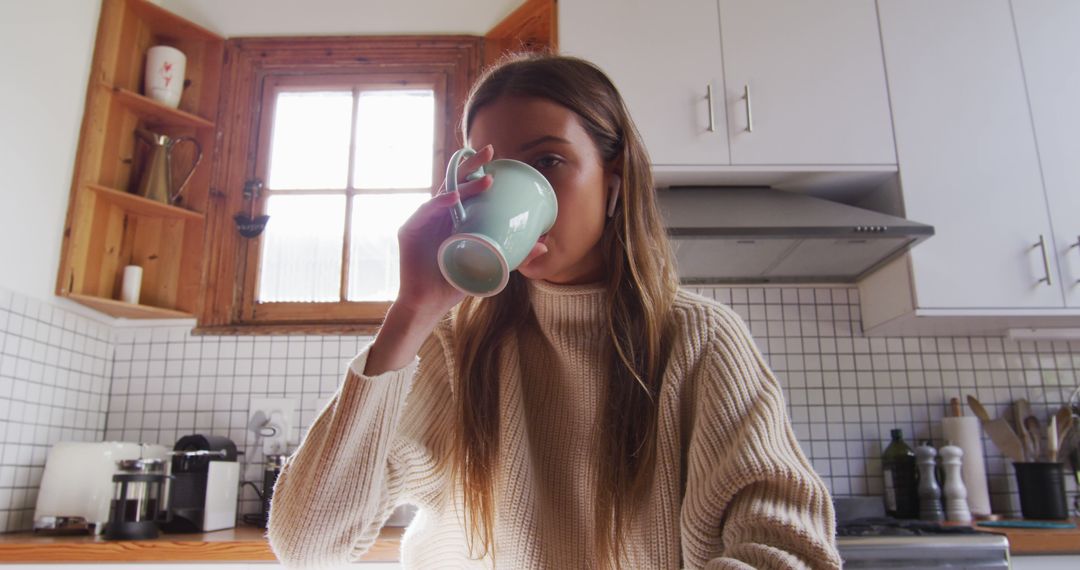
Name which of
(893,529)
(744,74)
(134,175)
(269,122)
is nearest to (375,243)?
(269,122)

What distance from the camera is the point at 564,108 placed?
0.80m

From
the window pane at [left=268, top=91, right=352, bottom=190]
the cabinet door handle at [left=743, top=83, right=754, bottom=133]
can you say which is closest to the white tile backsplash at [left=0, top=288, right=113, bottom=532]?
the window pane at [left=268, top=91, right=352, bottom=190]

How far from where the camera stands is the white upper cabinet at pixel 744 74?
2170mm

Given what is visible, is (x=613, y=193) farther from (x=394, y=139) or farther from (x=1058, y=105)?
(x=1058, y=105)

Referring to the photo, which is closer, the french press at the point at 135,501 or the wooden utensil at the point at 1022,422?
the french press at the point at 135,501

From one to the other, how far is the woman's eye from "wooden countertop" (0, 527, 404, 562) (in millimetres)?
1212

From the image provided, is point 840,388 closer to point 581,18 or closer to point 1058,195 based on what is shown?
point 1058,195

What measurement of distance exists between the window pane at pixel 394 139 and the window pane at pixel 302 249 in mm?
155

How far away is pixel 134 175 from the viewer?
99.3 inches

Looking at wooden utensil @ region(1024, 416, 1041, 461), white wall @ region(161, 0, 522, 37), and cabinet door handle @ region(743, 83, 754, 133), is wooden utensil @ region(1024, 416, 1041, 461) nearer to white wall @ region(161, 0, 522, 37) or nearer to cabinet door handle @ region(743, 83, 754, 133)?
cabinet door handle @ region(743, 83, 754, 133)

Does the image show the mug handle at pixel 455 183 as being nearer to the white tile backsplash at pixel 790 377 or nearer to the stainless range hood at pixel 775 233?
the stainless range hood at pixel 775 233

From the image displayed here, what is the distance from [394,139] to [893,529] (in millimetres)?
1901

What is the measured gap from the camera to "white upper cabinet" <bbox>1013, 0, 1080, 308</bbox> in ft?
7.09

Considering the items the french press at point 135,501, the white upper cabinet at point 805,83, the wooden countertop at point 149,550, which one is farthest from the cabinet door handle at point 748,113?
the french press at point 135,501
